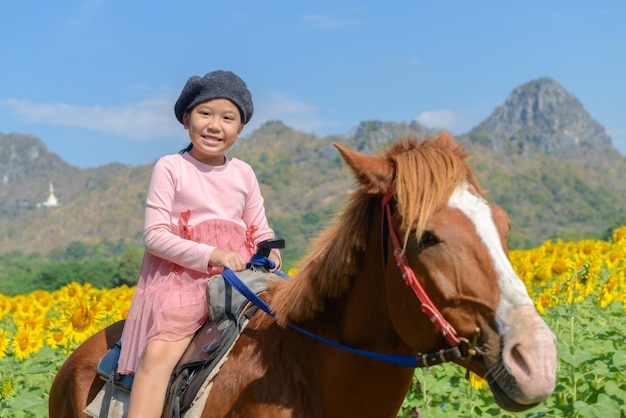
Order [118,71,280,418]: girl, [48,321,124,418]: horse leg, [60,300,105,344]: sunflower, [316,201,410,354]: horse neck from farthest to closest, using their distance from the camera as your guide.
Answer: [60,300,105,344]: sunflower → [48,321,124,418]: horse leg → [118,71,280,418]: girl → [316,201,410,354]: horse neck

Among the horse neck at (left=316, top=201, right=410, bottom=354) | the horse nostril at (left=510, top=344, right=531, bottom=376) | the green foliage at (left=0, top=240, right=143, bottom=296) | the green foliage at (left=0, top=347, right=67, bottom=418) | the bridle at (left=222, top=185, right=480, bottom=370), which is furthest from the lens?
the green foliage at (left=0, top=240, right=143, bottom=296)

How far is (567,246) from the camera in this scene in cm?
988

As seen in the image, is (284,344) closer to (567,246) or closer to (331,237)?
(331,237)

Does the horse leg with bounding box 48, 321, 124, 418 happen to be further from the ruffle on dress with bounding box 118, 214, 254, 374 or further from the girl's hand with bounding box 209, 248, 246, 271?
the girl's hand with bounding box 209, 248, 246, 271

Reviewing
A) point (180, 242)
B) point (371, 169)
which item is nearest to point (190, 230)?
point (180, 242)

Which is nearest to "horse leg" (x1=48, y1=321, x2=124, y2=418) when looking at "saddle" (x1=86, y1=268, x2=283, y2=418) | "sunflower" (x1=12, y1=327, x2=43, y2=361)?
"saddle" (x1=86, y1=268, x2=283, y2=418)

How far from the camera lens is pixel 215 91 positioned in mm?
3297

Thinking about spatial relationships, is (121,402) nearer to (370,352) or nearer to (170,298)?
(170,298)

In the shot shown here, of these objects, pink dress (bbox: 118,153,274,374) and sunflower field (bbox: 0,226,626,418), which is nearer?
pink dress (bbox: 118,153,274,374)

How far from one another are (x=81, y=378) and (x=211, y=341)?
1.07 m

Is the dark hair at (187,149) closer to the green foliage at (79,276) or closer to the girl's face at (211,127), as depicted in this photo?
the girl's face at (211,127)

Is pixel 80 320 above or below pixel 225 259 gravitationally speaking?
below

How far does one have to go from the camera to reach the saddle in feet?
9.61

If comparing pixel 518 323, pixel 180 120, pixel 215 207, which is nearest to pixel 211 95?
pixel 180 120
